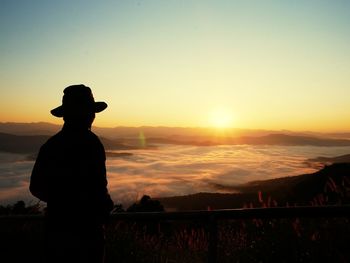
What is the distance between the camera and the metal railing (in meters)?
3.64

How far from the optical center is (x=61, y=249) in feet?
12.4

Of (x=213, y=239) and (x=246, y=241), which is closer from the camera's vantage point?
(x=213, y=239)

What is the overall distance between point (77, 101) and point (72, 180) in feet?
2.32

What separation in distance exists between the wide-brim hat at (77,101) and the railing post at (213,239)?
158cm

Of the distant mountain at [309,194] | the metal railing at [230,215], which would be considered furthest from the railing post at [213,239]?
the distant mountain at [309,194]

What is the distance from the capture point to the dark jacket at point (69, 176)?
3.75m

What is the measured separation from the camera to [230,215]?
3.98 meters

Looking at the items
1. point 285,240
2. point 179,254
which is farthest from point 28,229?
point 285,240

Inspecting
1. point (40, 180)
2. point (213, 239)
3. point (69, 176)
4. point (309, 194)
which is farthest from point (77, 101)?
point (309, 194)

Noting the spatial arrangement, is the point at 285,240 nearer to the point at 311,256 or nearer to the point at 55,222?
the point at 311,256

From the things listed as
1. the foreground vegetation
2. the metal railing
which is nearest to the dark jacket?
the metal railing

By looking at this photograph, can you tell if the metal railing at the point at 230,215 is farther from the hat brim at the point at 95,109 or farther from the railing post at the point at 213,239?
the hat brim at the point at 95,109

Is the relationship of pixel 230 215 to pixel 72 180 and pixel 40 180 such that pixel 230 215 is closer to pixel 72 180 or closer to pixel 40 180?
pixel 72 180

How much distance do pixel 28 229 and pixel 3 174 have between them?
6819 inches
